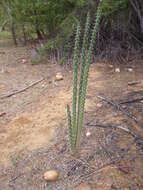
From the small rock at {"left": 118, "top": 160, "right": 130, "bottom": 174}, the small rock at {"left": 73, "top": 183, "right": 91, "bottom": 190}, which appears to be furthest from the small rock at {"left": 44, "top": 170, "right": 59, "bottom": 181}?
the small rock at {"left": 118, "top": 160, "right": 130, "bottom": 174}

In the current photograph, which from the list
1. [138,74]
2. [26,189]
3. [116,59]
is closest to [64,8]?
[116,59]

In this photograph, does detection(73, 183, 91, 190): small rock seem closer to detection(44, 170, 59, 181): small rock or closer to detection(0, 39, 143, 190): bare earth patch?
detection(0, 39, 143, 190): bare earth patch

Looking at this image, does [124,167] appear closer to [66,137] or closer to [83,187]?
[83,187]

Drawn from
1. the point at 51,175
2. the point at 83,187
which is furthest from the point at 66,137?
the point at 83,187

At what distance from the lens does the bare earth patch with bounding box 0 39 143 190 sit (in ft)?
5.94

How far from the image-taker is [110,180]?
1.73 metres

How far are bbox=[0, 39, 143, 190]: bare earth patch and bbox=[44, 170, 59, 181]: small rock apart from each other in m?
0.04

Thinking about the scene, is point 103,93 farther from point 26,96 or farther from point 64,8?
point 64,8

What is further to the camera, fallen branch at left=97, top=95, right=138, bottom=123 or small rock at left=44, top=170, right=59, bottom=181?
fallen branch at left=97, top=95, right=138, bottom=123

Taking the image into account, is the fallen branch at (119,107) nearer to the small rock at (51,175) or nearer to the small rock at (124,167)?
the small rock at (124,167)

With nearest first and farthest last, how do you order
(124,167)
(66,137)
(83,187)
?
(83,187) < (124,167) < (66,137)

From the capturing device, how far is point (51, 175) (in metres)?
1.82

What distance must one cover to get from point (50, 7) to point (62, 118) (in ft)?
10.9

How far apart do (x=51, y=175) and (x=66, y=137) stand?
51 centimetres
